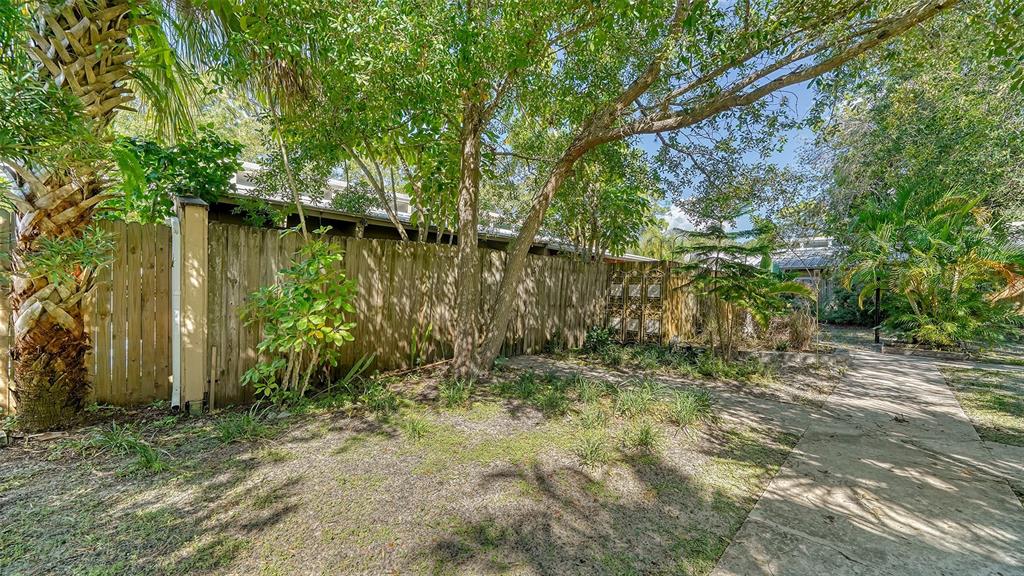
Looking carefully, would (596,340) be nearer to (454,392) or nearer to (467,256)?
(467,256)

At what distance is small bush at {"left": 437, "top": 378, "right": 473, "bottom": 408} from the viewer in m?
3.89

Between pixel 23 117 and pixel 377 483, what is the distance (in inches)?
107

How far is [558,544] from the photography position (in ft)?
6.39

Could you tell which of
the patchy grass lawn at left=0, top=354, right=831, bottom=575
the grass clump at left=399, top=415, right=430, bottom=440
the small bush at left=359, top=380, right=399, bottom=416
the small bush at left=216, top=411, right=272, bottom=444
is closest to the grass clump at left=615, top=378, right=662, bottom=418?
the patchy grass lawn at left=0, top=354, right=831, bottom=575

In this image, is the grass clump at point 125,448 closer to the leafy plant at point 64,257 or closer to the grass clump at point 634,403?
the leafy plant at point 64,257

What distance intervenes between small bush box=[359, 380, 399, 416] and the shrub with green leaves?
1.59 feet

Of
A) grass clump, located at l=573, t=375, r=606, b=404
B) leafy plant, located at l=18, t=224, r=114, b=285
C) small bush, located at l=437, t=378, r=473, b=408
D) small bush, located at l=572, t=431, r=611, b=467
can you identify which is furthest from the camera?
grass clump, located at l=573, t=375, r=606, b=404

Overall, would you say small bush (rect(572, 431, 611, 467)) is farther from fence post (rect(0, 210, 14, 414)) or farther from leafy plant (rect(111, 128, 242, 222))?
fence post (rect(0, 210, 14, 414))

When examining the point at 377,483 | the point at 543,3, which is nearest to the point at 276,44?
the point at 543,3

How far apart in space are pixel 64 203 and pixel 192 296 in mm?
961

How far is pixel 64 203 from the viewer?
2797mm

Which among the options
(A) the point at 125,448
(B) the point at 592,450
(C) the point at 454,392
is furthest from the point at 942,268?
(A) the point at 125,448

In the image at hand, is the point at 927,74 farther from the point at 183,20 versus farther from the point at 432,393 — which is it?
the point at 183,20

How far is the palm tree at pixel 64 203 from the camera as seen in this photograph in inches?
104
